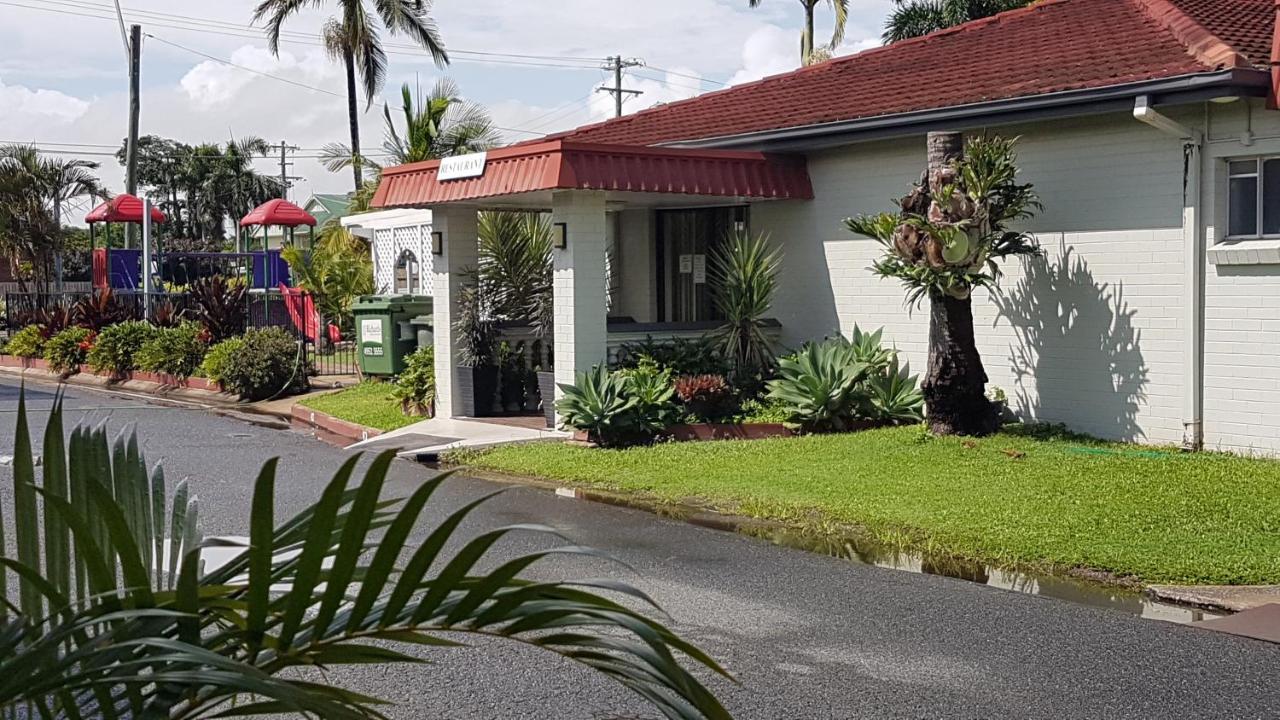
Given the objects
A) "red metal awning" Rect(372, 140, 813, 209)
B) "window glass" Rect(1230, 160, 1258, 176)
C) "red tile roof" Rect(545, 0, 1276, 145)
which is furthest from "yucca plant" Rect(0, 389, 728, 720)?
"red metal awning" Rect(372, 140, 813, 209)

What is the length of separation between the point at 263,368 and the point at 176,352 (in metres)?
2.87

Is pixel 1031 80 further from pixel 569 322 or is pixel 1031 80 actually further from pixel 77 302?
pixel 77 302

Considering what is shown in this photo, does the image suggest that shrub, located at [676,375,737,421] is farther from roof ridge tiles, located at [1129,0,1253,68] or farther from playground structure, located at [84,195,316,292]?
playground structure, located at [84,195,316,292]

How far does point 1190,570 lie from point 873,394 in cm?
628

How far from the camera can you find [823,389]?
45.5 ft

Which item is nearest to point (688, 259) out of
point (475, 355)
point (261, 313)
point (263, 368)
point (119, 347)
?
point (475, 355)

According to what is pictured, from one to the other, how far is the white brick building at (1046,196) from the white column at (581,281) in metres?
0.02

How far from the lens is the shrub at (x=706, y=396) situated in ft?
47.2

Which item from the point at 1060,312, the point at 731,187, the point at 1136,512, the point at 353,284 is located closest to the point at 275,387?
the point at 353,284

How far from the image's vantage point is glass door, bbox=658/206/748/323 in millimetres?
17875

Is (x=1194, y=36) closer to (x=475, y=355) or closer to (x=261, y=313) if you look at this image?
(x=475, y=355)

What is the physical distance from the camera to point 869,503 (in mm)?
10453

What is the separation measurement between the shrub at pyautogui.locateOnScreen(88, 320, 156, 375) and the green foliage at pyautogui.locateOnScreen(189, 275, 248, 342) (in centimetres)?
105

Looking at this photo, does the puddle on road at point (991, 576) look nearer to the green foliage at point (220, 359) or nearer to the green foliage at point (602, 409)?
the green foliage at point (602, 409)
